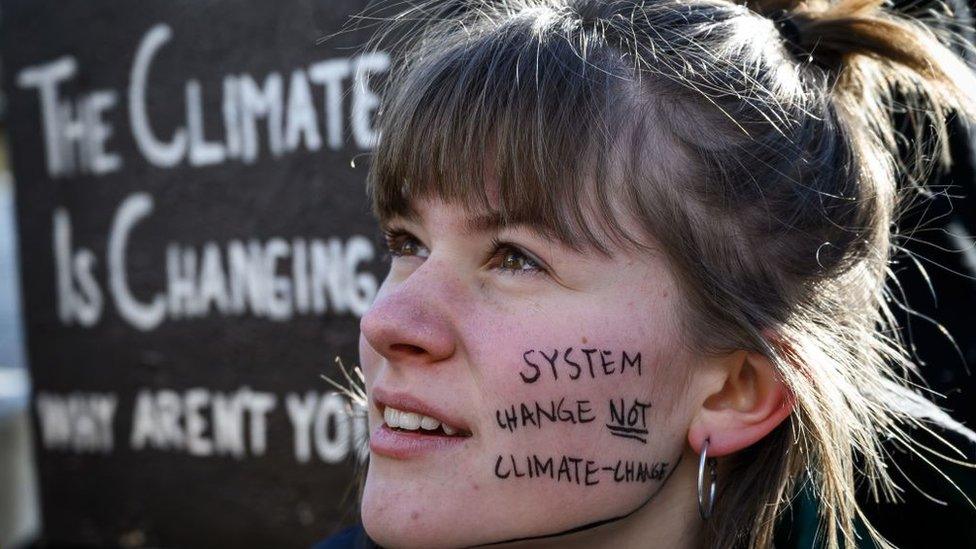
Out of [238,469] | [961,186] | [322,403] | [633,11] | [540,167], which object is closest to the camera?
[540,167]

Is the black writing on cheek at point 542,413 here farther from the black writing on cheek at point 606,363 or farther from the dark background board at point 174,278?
the dark background board at point 174,278

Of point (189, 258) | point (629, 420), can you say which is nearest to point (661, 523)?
point (629, 420)

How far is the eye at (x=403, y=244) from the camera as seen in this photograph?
1712 mm

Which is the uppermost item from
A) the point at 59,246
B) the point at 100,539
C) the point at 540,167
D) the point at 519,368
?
the point at 540,167

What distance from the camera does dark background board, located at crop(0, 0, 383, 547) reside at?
9.59 feet

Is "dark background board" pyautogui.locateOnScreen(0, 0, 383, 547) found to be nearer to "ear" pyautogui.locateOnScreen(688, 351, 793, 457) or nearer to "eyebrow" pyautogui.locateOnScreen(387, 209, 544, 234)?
"eyebrow" pyautogui.locateOnScreen(387, 209, 544, 234)

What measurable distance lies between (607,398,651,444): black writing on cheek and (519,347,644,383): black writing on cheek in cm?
6

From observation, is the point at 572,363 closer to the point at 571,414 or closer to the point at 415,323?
the point at 571,414

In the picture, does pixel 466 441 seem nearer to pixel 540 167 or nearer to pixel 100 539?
pixel 540 167

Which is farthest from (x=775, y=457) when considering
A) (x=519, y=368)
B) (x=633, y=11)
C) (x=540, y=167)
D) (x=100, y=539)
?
(x=100, y=539)

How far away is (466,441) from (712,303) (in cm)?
47

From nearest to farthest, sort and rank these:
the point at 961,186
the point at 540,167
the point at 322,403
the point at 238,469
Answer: the point at 540,167 → the point at 961,186 → the point at 322,403 → the point at 238,469

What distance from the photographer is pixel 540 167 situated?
1512 millimetres

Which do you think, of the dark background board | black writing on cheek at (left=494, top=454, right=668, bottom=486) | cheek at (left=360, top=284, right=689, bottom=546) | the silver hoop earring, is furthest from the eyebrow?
the dark background board
